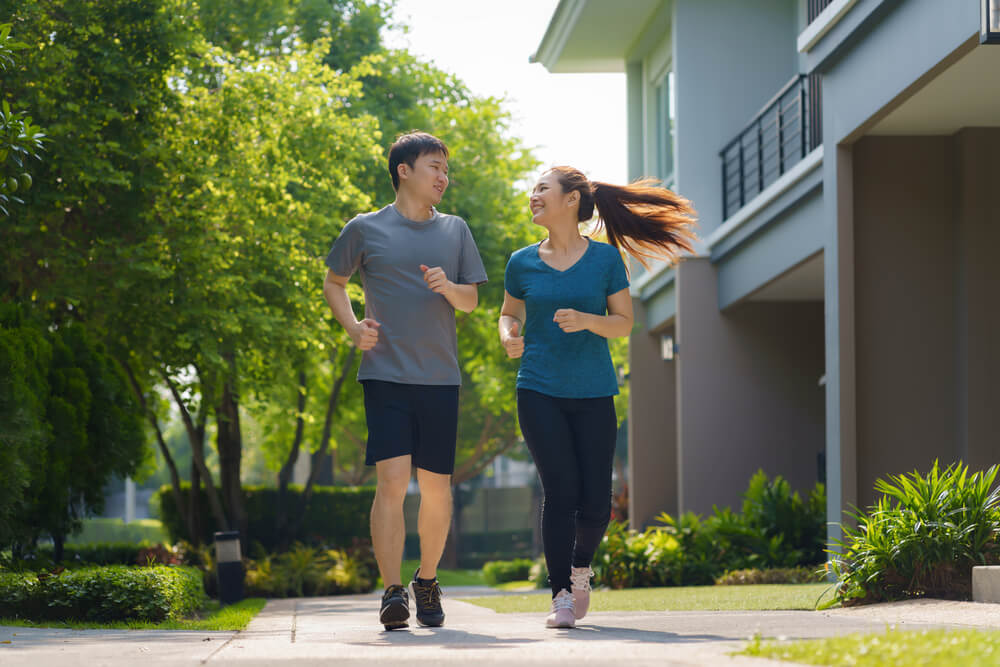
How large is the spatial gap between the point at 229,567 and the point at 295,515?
8391 millimetres

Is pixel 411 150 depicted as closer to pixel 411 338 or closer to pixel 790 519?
pixel 411 338

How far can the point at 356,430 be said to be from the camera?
32.6 meters

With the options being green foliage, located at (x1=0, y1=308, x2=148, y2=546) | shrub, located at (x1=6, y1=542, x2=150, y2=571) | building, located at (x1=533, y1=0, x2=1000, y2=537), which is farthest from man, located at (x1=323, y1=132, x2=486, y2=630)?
shrub, located at (x1=6, y1=542, x2=150, y2=571)

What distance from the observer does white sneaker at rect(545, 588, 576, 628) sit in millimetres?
5285

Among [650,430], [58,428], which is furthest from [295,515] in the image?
[58,428]

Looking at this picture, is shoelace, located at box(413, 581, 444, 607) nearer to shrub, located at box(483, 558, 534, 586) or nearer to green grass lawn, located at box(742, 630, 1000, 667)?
green grass lawn, located at box(742, 630, 1000, 667)

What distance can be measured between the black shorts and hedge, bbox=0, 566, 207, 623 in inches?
109

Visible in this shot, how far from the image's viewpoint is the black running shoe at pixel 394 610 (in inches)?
205

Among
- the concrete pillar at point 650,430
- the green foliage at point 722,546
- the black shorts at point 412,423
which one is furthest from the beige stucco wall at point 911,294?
the concrete pillar at point 650,430

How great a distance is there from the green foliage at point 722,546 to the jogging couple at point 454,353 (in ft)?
25.1

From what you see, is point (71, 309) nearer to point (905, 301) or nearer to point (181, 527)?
point (181, 527)

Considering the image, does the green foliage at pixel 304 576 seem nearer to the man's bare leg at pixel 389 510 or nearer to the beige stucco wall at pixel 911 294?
the beige stucco wall at pixel 911 294

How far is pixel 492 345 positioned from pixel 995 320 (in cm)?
1217

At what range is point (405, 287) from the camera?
572 cm
